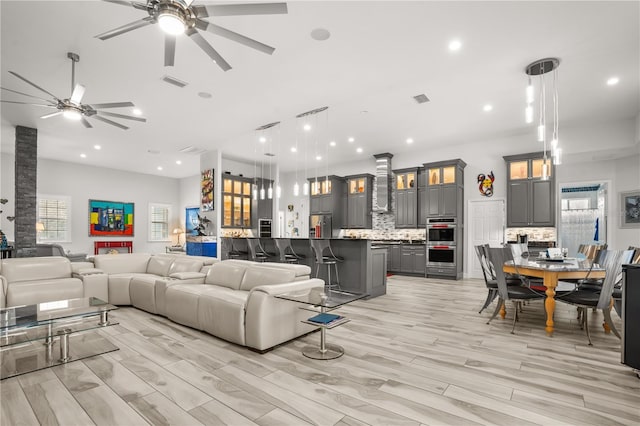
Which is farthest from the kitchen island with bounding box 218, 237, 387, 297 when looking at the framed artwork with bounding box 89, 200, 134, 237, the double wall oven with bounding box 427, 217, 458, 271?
the framed artwork with bounding box 89, 200, 134, 237

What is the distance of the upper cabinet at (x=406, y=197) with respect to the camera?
29.5 feet

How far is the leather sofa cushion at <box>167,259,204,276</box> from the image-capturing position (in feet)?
16.2

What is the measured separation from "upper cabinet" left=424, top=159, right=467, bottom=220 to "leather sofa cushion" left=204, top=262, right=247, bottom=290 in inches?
238

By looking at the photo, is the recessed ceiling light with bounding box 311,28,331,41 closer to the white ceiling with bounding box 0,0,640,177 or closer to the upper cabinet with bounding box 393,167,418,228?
the white ceiling with bounding box 0,0,640,177

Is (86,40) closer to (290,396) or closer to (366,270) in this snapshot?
(290,396)

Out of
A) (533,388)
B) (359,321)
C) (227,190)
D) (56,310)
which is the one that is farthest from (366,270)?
(227,190)

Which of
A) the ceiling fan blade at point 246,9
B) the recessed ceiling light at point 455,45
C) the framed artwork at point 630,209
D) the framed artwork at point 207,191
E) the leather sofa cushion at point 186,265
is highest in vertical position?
the recessed ceiling light at point 455,45

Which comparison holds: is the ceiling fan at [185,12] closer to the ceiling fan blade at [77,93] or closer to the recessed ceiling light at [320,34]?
the recessed ceiling light at [320,34]

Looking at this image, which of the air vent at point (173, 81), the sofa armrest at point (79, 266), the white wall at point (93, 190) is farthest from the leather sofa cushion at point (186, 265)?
the white wall at point (93, 190)

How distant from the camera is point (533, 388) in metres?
2.42

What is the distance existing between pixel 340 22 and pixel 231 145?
6.10m

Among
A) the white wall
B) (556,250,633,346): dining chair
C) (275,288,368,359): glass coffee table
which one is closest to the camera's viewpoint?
(275,288,368,359): glass coffee table

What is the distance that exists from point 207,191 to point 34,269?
206 inches

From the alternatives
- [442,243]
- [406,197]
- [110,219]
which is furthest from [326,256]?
[110,219]
